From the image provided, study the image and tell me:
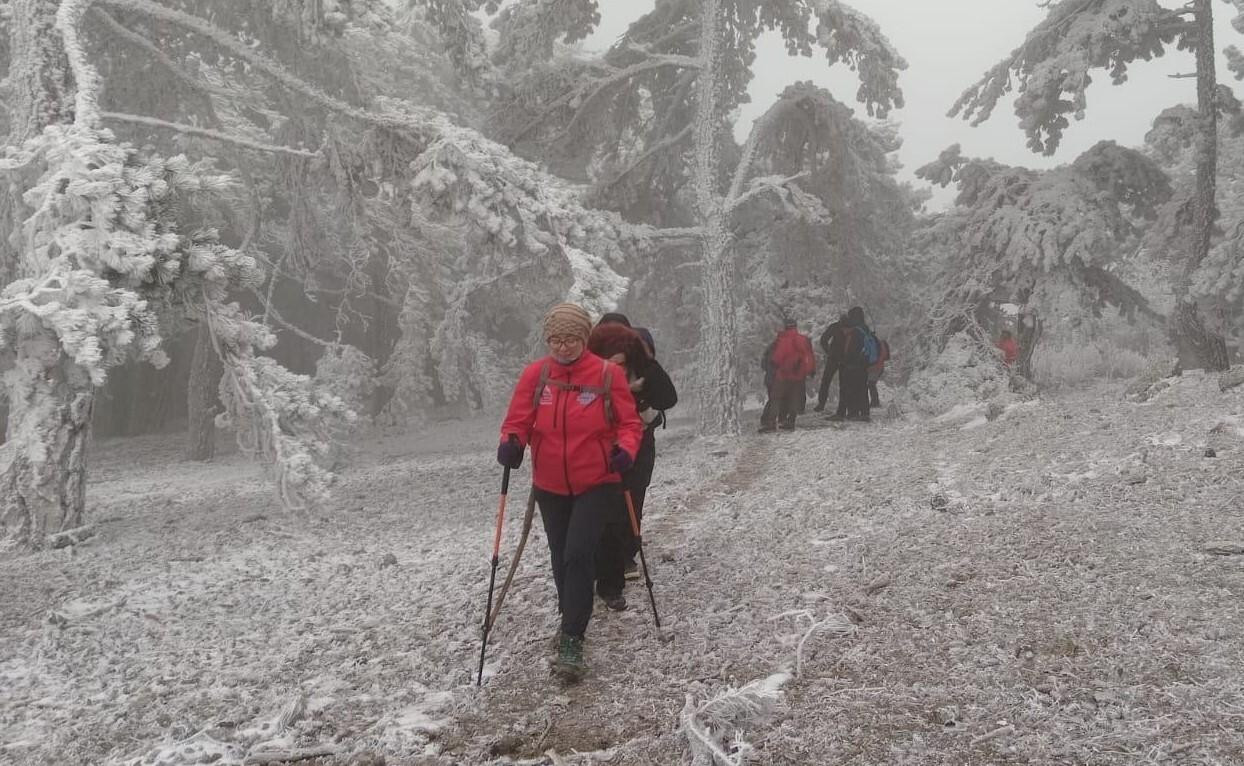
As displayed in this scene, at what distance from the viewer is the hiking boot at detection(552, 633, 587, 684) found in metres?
3.90

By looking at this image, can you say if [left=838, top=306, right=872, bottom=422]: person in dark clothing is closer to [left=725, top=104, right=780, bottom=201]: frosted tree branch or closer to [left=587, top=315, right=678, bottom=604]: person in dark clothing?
[left=725, top=104, right=780, bottom=201]: frosted tree branch

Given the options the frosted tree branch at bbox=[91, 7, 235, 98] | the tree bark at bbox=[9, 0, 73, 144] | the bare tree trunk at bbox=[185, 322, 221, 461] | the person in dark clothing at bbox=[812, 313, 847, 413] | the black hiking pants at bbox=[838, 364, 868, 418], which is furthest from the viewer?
the bare tree trunk at bbox=[185, 322, 221, 461]

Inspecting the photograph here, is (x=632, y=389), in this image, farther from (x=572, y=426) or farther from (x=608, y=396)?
(x=572, y=426)

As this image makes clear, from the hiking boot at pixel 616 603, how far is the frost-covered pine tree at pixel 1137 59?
967 cm

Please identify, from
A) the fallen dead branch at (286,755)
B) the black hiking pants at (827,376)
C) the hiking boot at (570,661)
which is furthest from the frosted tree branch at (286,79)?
the black hiking pants at (827,376)

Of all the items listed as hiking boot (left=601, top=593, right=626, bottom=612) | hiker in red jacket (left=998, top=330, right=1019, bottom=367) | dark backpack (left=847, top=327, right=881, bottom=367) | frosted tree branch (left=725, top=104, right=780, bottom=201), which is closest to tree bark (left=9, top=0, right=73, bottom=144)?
hiking boot (left=601, top=593, right=626, bottom=612)

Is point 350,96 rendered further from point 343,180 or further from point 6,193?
point 6,193

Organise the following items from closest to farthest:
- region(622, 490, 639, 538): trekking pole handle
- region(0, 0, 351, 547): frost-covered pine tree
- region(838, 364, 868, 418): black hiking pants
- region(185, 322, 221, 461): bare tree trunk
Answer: region(622, 490, 639, 538): trekking pole handle, region(0, 0, 351, 547): frost-covered pine tree, region(838, 364, 868, 418): black hiking pants, region(185, 322, 221, 461): bare tree trunk

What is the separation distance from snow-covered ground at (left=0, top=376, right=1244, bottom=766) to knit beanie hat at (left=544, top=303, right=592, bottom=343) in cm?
170

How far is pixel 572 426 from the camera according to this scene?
4.00m

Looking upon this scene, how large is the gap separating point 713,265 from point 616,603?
28.2ft

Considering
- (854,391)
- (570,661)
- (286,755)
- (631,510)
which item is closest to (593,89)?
(854,391)

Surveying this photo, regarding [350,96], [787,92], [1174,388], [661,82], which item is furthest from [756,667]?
[661,82]

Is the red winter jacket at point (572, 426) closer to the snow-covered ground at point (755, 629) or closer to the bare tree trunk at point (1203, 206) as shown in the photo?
the snow-covered ground at point (755, 629)
